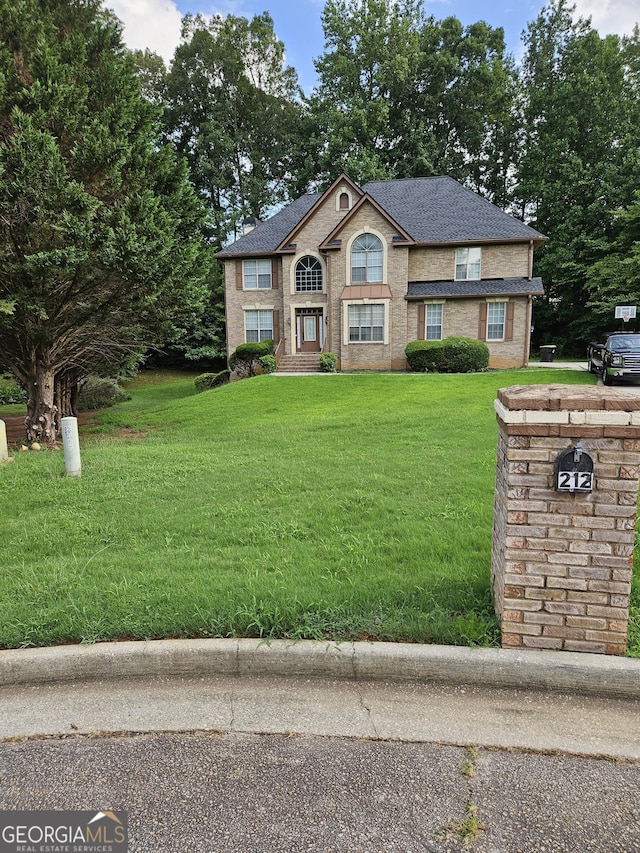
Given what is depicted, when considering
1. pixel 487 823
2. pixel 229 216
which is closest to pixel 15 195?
pixel 487 823

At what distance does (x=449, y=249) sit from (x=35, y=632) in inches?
882

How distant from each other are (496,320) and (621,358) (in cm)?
805

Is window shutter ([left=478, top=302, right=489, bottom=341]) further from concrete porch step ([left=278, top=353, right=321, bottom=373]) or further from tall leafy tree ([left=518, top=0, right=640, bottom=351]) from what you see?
tall leafy tree ([left=518, top=0, right=640, bottom=351])

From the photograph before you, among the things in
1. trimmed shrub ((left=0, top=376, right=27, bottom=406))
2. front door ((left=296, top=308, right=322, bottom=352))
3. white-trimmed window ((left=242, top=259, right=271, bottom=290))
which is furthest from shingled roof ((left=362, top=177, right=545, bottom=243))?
trimmed shrub ((left=0, top=376, right=27, bottom=406))

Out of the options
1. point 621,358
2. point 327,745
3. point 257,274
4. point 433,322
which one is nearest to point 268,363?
point 257,274

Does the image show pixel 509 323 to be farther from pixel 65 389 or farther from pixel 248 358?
pixel 65 389

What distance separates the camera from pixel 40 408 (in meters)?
11.2

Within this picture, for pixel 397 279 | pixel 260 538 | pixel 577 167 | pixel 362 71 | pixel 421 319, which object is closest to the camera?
pixel 260 538

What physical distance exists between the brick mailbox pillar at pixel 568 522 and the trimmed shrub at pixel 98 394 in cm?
1958

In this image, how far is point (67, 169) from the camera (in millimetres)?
9500

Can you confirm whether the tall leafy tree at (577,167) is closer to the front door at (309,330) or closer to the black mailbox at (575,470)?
the front door at (309,330)

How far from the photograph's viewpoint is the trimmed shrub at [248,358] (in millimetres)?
22953

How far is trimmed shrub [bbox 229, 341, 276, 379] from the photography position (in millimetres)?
22953

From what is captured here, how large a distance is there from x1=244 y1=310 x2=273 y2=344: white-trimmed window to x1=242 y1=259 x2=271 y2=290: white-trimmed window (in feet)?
4.01
